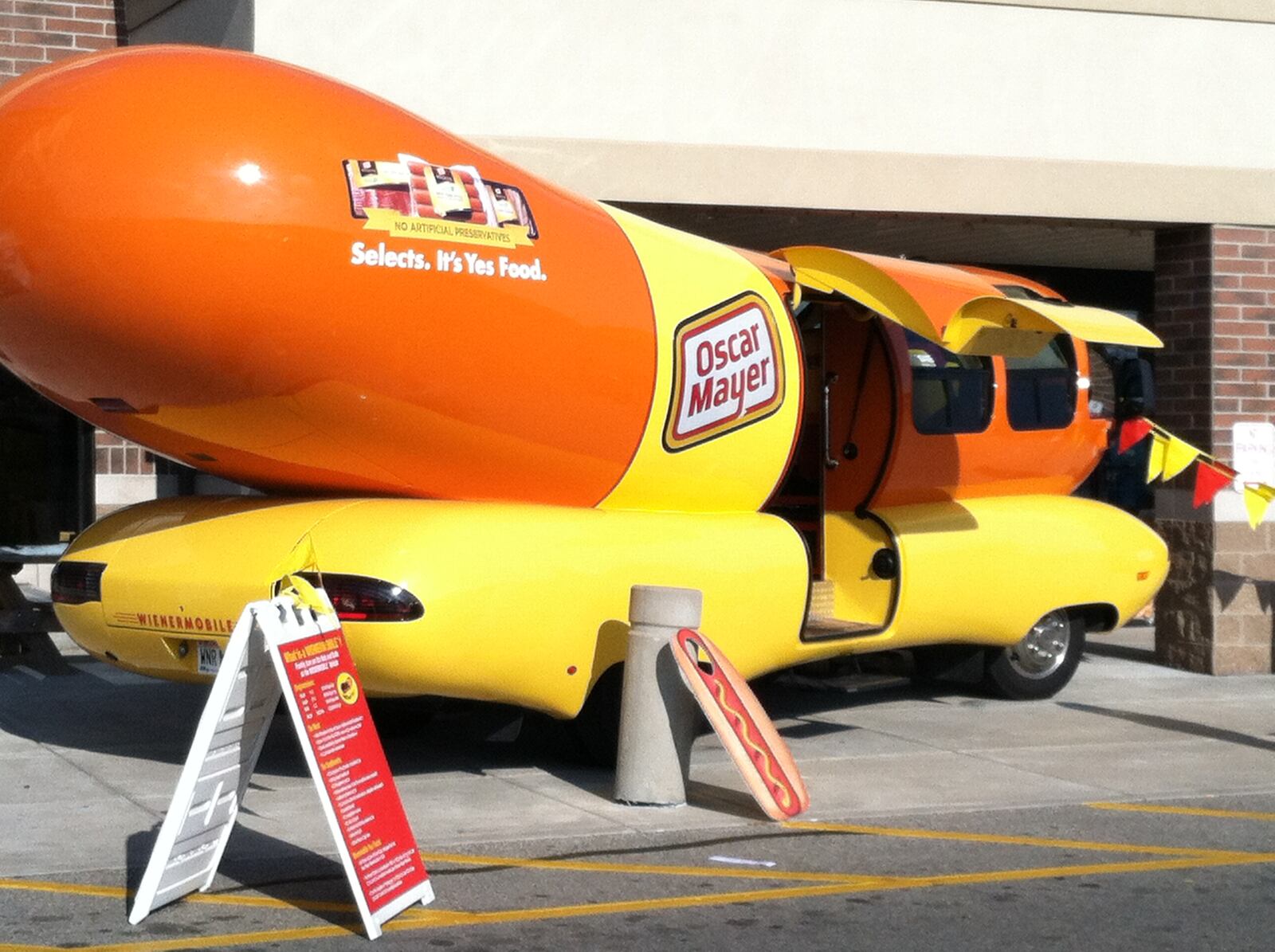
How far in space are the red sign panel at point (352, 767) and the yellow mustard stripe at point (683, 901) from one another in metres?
0.19

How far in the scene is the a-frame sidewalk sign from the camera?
20.7ft

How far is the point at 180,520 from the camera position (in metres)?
8.95

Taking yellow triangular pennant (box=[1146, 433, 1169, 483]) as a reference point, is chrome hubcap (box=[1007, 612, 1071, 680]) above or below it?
below

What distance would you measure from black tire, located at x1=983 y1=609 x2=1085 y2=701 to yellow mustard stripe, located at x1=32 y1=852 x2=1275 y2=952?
429 cm

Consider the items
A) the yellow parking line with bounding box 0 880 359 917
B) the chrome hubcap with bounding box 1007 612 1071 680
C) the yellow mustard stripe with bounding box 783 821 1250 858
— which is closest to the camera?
the yellow parking line with bounding box 0 880 359 917

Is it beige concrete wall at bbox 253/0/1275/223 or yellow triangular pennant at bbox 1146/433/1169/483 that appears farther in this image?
yellow triangular pennant at bbox 1146/433/1169/483

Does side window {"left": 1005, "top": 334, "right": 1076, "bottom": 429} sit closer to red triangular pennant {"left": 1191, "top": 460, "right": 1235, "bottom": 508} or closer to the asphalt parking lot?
red triangular pennant {"left": 1191, "top": 460, "right": 1235, "bottom": 508}

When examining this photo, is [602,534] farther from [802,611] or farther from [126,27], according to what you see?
[126,27]

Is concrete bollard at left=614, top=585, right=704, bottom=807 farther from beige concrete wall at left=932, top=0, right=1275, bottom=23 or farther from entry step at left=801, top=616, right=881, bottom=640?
beige concrete wall at left=932, top=0, right=1275, bottom=23

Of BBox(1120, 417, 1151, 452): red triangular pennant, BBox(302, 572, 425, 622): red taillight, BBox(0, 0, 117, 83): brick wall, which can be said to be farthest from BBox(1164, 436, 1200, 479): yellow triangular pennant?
BBox(0, 0, 117, 83): brick wall

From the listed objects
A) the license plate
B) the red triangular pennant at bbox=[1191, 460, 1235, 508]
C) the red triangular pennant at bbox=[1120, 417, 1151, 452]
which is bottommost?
the license plate

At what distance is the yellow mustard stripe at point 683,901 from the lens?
611 cm

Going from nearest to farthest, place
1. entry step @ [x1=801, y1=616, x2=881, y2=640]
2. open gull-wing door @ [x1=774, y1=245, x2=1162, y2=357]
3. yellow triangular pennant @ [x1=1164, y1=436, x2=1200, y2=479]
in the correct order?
open gull-wing door @ [x1=774, y1=245, x2=1162, y2=357], entry step @ [x1=801, y1=616, x2=881, y2=640], yellow triangular pennant @ [x1=1164, y1=436, x2=1200, y2=479]

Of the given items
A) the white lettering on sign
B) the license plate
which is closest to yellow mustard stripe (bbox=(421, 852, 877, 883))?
the license plate
